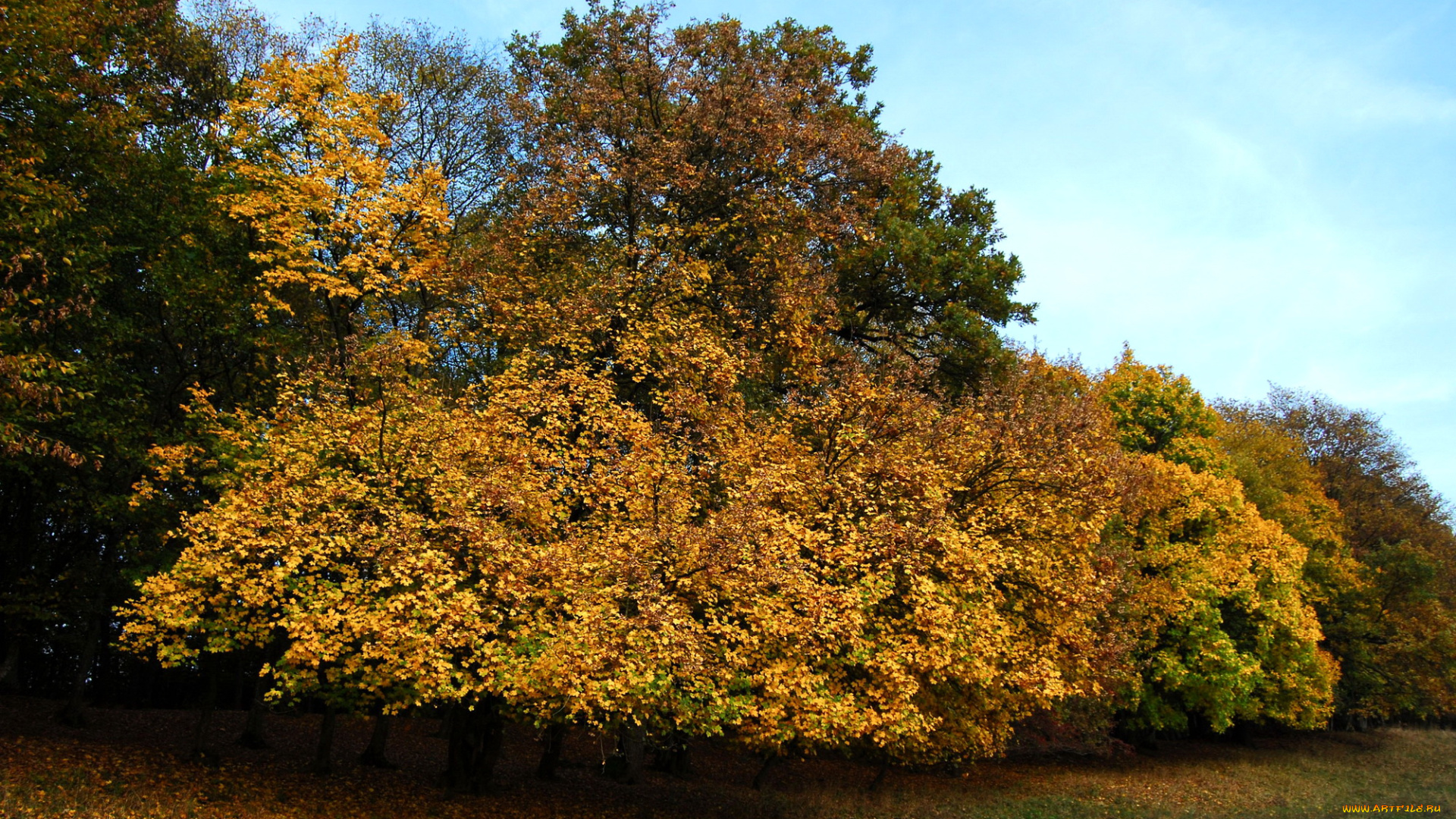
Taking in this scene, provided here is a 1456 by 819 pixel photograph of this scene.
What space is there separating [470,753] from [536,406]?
27.2 feet

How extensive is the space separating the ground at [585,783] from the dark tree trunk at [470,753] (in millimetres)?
433

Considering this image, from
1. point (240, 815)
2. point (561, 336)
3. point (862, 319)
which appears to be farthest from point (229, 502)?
point (862, 319)

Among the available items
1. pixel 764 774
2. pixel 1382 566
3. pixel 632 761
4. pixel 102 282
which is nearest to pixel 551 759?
pixel 632 761

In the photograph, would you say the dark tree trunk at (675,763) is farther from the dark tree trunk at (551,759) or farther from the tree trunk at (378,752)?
the tree trunk at (378,752)

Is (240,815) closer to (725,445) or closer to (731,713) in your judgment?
(731,713)

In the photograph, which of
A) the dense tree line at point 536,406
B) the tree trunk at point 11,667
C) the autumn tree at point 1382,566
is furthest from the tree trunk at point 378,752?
the autumn tree at point 1382,566

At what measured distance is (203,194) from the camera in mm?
21250

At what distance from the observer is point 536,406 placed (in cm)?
1738

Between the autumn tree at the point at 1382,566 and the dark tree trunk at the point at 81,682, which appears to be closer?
the dark tree trunk at the point at 81,682

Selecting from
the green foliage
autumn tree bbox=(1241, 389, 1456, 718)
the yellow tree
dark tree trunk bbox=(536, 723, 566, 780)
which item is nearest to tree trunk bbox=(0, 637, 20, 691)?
the yellow tree

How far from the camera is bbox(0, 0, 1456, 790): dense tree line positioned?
47.7ft

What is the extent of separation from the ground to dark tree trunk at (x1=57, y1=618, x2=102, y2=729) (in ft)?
1.45

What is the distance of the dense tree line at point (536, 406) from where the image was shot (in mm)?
14531

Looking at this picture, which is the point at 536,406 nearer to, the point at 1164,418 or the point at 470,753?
the point at 470,753
